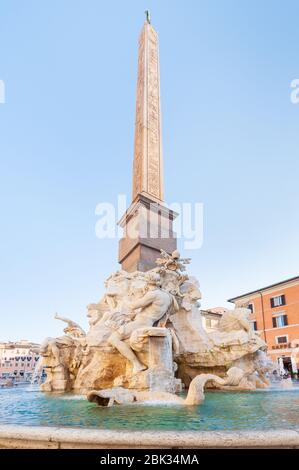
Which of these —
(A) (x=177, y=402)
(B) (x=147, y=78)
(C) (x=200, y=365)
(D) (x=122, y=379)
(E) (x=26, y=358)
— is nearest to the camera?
(A) (x=177, y=402)

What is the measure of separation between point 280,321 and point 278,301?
1.54 metres

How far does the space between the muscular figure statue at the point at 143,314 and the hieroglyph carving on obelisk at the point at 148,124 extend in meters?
4.45

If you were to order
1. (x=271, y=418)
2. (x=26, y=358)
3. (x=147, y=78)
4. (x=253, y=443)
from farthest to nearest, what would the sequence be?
(x=26, y=358) → (x=147, y=78) → (x=271, y=418) → (x=253, y=443)

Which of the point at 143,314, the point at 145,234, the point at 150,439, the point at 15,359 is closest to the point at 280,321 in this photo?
the point at 145,234

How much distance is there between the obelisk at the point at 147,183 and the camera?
8.12 meters

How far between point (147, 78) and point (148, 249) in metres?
7.62

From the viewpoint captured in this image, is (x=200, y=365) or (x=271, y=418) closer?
(x=271, y=418)

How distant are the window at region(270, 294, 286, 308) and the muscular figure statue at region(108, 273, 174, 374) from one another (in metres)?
21.7

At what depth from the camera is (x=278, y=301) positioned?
2486 centimetres

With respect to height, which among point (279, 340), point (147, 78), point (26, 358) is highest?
point (147, 78)

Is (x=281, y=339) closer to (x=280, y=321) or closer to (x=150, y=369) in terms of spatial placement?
(x=280, y=321)

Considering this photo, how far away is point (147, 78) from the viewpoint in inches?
482
